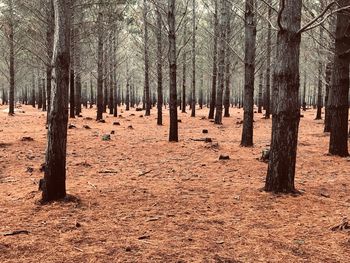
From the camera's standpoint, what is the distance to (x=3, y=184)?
5805 millimetres

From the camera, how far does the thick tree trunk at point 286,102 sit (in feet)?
16.7

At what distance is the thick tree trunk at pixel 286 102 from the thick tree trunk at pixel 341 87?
3.79 m

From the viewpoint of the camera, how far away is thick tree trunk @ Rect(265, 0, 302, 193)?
5.08 m

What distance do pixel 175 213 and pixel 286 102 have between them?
2261 millimetres

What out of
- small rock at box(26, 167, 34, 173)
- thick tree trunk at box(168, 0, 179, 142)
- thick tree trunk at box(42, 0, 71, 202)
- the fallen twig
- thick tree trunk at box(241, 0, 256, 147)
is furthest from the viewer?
thick tree trunk at box(168, 0, 179, 142)

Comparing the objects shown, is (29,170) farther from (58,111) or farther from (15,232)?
(15,232)

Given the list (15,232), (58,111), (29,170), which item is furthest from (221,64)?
(15,232)

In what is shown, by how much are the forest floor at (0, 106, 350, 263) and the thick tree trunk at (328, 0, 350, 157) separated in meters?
0.60

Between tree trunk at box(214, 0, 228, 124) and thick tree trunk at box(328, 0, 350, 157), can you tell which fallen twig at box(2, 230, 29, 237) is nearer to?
thick tree trunk at box(328, 0, 350, 157)

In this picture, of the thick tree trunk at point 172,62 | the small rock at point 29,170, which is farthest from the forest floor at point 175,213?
the thick tree trunk at point 172,62

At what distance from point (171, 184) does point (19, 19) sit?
19.3 m

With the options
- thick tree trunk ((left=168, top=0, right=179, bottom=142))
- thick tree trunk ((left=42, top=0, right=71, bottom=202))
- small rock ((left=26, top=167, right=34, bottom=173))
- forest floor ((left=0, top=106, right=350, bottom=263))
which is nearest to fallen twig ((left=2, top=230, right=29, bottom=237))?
forest floor ((left=0, top=106, right=350, bottom=263))

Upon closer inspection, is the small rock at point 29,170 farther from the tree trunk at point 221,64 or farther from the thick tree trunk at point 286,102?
the tree trunk at point 221,64

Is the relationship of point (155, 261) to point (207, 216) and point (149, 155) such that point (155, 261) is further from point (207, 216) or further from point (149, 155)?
point (149, 155)
